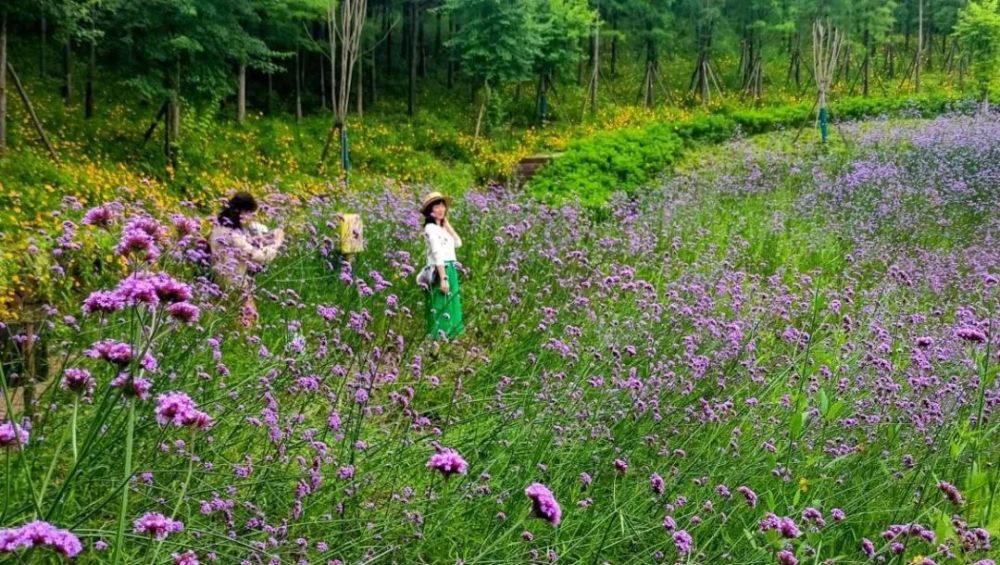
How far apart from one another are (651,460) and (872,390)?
166 centimetres

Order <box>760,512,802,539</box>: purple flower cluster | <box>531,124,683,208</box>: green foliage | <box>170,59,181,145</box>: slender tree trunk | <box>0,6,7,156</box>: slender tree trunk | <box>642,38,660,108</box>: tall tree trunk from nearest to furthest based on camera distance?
<box>760,512,802,539</box>: purple flower cluster, <box>0,6,7,156</box>: slender tree trunk, <box>531,124,683,208</box>: green foliage, <box>170,59,181,145</box>: slender tree trunk, <box>642,38,660,108</box>: tall tree trunk

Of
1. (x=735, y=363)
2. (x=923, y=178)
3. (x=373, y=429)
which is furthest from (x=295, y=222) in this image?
(x=923, y=178)

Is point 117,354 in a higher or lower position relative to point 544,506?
higher

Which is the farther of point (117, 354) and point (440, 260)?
point (440, 260)

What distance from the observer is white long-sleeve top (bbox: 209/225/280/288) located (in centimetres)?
477

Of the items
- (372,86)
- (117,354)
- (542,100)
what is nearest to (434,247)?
(117,354)

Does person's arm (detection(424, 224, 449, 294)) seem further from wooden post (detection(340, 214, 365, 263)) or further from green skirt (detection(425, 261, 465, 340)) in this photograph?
wooden post (detection(340, 214, 365, 263))

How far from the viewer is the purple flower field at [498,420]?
2150mm

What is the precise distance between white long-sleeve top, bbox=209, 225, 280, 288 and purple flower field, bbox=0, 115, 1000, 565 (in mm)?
228

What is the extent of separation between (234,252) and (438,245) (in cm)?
160

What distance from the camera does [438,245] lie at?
5.94m

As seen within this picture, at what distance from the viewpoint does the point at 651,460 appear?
329 cm

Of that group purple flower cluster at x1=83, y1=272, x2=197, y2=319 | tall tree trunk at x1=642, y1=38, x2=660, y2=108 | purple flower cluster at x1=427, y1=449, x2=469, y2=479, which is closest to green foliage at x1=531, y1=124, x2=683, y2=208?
purple flower cluster at x1=427, y1=449, x2=469, y2=479

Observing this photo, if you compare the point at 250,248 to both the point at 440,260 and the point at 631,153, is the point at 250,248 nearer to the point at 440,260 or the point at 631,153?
the point at 440,260
